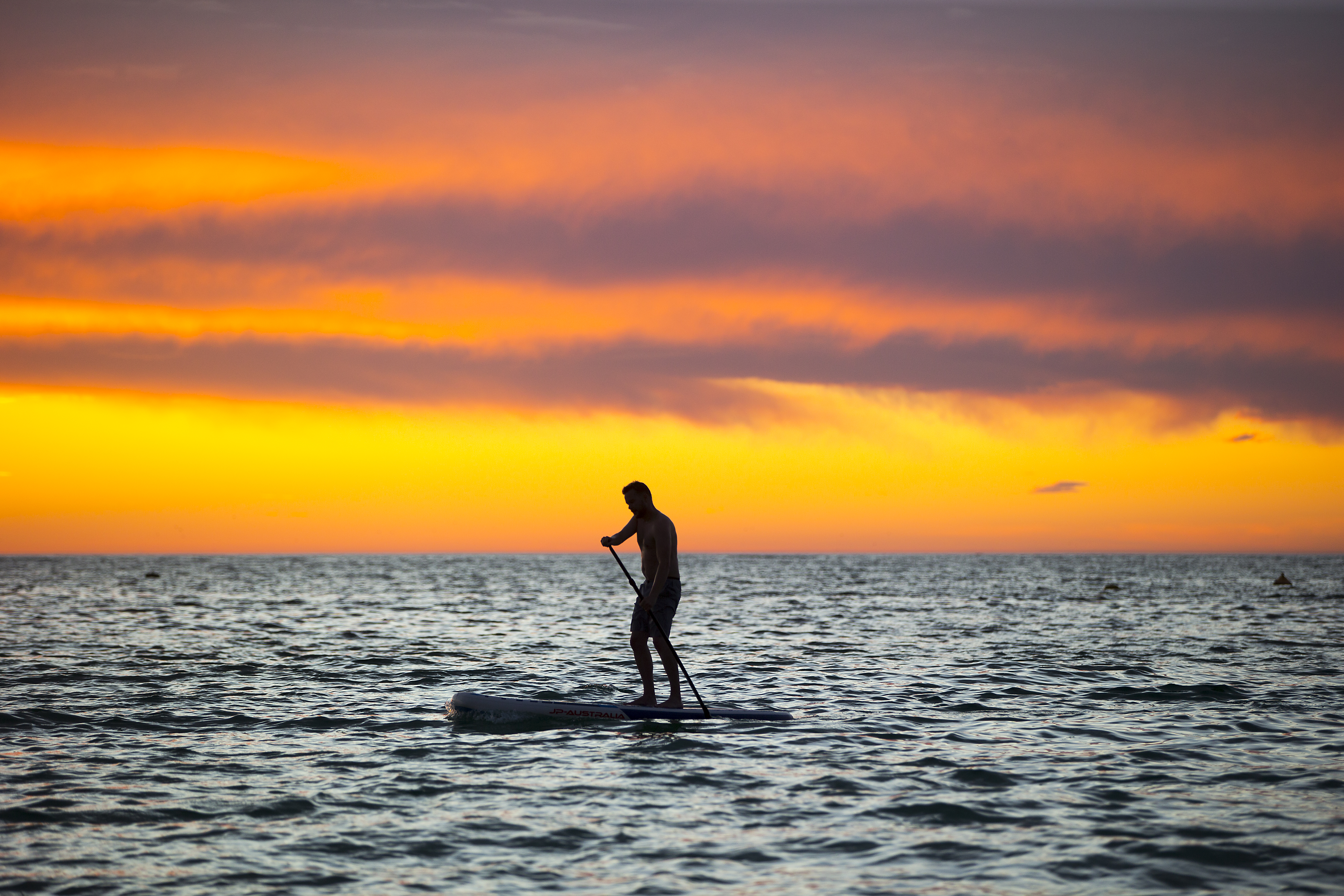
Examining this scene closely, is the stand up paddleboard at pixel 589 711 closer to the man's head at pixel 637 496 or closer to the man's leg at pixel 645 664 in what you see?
the man's leg at pixel 645 664

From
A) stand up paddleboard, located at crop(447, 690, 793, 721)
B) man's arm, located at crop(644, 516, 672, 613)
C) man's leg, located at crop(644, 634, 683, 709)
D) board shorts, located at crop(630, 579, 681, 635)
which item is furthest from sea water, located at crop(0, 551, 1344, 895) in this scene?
man's arm, located at crop(644, 516, 672, 613)

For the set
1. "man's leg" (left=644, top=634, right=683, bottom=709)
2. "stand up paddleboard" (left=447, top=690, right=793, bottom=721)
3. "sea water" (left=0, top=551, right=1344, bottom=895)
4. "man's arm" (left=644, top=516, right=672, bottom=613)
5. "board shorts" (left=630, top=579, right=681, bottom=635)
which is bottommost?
"sea water" (left=0, top=551, right=1344, bottom=895)

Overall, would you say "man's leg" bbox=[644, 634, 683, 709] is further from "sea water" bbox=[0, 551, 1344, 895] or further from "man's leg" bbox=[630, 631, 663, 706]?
"sea water" bbox=[0, 551, 1344, 895]

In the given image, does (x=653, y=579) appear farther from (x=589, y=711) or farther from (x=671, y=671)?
(x=589, y=711)

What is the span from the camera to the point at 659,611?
50.9ft

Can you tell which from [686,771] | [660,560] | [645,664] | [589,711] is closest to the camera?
[686,771]

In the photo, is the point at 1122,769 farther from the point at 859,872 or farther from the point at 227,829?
the point at 227,829

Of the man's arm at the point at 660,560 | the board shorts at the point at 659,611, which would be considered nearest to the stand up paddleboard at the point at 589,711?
the board shorts at the point at 659,611

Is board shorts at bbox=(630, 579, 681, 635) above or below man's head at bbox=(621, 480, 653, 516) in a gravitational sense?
below

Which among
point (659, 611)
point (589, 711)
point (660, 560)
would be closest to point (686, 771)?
point (659, 611)

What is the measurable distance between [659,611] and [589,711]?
1.87m

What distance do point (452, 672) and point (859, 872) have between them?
51.3ft

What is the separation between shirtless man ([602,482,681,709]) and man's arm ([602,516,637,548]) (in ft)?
0.04

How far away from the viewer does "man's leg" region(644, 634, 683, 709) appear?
617 inches
